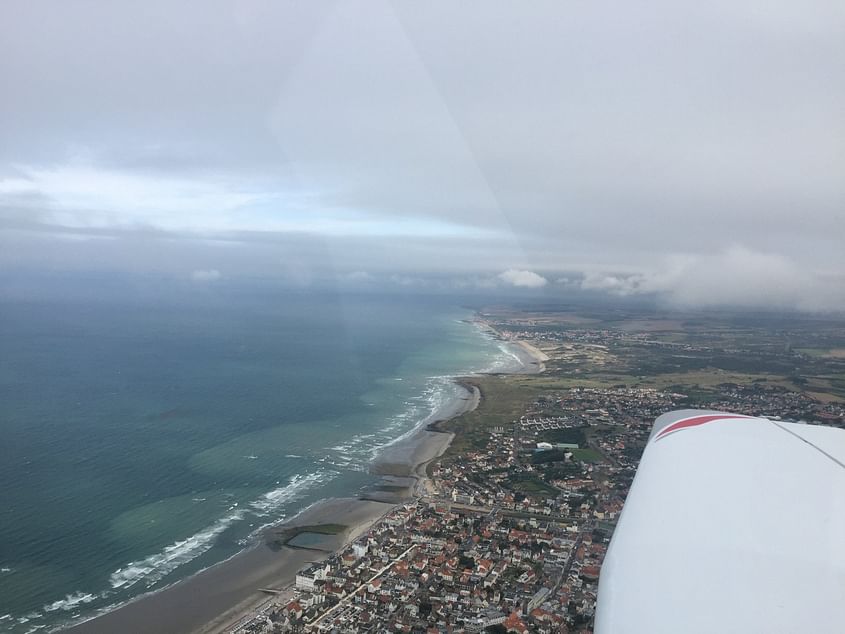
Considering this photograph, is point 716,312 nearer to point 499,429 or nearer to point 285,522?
point 499,429

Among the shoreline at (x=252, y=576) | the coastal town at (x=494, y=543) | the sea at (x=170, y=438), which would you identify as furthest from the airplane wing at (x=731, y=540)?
the sea at (x=170, y=438)

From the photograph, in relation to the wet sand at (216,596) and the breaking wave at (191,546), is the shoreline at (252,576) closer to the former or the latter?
the wet sand at (216,596)

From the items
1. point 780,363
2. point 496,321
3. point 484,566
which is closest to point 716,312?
point 496,321

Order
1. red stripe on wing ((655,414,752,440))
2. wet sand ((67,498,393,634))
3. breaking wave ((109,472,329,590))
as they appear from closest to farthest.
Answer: red stripe on wing ((655,414,752,440)) < wet sand ((67,498,393,634)) < breaking wave ((109,472,329,590))

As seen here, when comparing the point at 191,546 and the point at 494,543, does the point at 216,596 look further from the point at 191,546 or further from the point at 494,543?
the point at 494,543

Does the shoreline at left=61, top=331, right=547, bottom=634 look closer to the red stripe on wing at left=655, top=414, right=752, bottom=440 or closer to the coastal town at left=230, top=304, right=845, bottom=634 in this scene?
the coastal town at left=230, top=304, right=845, bottom=634

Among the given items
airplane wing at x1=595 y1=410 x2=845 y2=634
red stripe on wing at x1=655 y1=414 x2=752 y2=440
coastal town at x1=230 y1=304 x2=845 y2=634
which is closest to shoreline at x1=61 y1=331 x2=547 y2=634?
coastal town at x1=230 y1=304 x2=845 y2=634
